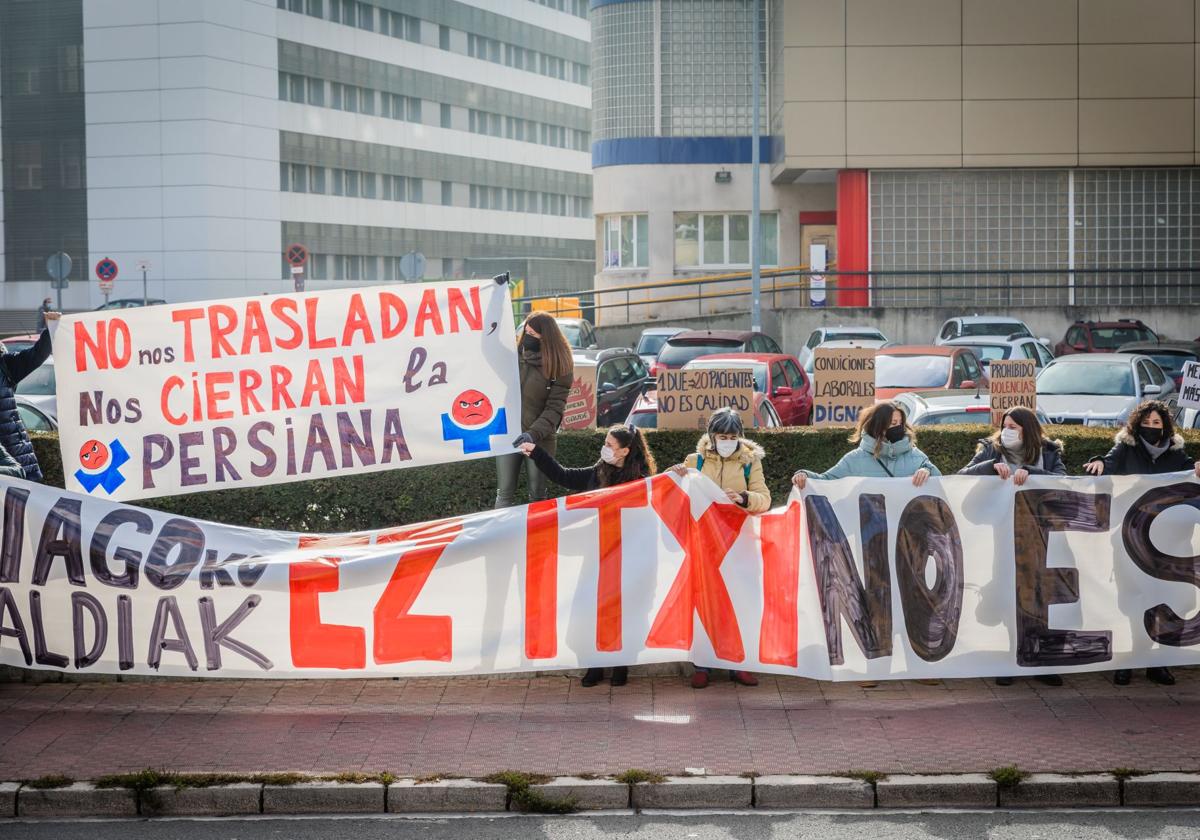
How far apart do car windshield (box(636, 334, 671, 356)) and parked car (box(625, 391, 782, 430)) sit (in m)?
10.7

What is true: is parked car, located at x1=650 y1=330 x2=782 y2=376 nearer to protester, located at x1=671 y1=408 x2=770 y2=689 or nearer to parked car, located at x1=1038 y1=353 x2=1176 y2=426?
parked car, located at x1=1038 y1=353 x2=1176 y2=426

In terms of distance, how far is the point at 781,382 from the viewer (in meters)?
19.9

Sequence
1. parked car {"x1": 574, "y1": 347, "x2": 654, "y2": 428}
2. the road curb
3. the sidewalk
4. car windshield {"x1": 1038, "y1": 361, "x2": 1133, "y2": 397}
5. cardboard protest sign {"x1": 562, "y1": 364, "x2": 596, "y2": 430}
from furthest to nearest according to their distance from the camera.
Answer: parked car {"x1": 574, "y1": 347, "x2": 654, "y2": 428} < car windshield {"x1": 1038, "y1": 361, "x2": 1133, "y2": 397} < cardboard protest sign {"x1": 562, "y1": 364, "x2": 596, "y2": 430} < the sidewalk < the road curb

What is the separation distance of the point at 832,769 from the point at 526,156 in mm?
81689

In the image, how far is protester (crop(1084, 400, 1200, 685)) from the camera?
9.95 metres

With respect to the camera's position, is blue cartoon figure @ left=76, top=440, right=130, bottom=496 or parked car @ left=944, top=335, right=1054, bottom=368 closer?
blue cartoon figure @ left=76, top=440, right=130, bottom=496

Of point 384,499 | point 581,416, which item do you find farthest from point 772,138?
point 384,499

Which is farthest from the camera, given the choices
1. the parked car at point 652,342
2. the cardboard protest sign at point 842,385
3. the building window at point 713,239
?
the building window at point 713,239

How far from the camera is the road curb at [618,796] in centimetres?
755

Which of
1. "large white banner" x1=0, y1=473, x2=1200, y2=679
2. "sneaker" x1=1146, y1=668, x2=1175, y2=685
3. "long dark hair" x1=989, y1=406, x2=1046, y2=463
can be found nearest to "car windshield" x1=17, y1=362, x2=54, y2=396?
"large white banner" x1=0, y1=473, x2=1200, y2=679

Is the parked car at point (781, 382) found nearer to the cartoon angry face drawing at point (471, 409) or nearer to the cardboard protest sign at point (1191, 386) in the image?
the cardboard protest sign at point (1191, 386)

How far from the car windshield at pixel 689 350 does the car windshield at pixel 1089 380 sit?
18.2 feet

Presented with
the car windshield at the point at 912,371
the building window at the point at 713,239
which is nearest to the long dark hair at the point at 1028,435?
the car windshield at the point at 912,371

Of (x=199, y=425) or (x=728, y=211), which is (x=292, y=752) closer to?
(x=199, y=425)
